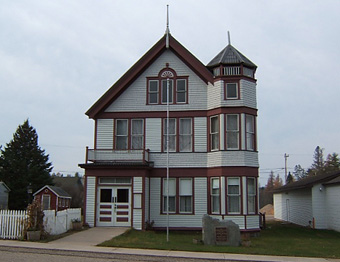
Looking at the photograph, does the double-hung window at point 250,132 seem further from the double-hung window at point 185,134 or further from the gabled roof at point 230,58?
the double-hung window at point 185,134

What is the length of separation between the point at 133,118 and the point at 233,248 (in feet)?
38.2

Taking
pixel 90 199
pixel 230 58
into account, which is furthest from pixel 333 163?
pixel 90 199

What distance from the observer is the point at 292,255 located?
15.8 metres

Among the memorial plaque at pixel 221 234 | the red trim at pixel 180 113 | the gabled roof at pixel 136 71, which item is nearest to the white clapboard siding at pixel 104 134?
the red trim at pixel 180 113

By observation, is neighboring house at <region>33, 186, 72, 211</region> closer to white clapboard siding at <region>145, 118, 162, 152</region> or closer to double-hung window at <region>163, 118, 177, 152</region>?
white clapboard siding at <region>145, 118, 162, 152</region>

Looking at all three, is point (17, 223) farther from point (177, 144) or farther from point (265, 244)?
point (265, 244)

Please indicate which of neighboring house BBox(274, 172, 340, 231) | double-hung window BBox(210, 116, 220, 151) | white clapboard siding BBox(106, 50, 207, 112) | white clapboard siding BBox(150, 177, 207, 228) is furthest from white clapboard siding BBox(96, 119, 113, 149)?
neighboring house BBox(274, 172, 340, 231)

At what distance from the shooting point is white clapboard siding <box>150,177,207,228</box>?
2456cm

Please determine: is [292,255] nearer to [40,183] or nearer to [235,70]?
[235,70]

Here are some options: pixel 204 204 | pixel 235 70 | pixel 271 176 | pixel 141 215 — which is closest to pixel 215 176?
pixel 204 204

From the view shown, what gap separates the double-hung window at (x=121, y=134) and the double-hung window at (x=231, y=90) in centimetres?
676

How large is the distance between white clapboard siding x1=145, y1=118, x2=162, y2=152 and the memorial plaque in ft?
27.2

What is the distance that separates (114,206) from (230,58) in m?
11.6

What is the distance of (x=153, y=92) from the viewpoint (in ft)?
85.8
